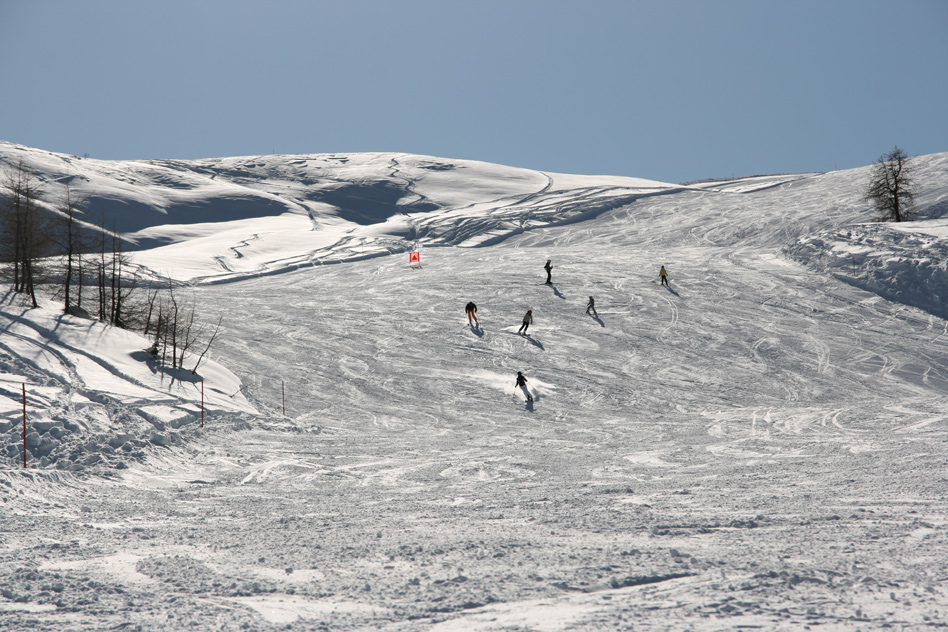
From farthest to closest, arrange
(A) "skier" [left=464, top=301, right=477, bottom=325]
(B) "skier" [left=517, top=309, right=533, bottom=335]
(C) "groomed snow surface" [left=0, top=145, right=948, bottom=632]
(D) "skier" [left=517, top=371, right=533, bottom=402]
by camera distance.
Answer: (A) "skier" [left=464, top=301, right=477, bottom=325], (B) "skier" [left=517, top=309, right=533, bottom=335], (D) "skier" [left=517, top=371, right=533, bottom=402], (C) "groomed snow surface" [left=0, top=145, right=948, bottom=632]

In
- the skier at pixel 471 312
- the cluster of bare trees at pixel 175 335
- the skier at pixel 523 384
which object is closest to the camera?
the cluster of bare trees at pixel 175 335

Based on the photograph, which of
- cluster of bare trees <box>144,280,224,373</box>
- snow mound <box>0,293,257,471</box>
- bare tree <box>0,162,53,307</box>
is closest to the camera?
snow mound <box>0,293,257,471</box>

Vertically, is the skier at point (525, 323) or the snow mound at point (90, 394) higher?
the skier at point (525, 323)

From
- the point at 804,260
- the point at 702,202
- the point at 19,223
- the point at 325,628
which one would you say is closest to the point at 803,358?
the point at 804,260

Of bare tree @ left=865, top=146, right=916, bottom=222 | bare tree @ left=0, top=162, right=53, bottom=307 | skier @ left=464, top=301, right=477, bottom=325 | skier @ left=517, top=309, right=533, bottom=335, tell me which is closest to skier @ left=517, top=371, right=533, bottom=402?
skier @ left=517, top=309, right=533, bottom=335

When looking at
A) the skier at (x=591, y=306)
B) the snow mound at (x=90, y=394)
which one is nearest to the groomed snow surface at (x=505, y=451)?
the snow mound at (x=90, y=394)

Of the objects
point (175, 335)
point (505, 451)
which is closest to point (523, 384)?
point (505, 451)

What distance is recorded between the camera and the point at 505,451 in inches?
550

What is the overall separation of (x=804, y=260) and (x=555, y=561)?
39314mm

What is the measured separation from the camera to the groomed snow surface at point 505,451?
5.56m

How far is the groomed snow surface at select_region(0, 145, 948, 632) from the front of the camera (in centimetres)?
556

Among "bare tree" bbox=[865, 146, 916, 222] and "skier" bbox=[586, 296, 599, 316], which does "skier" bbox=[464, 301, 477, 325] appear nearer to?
"skier" bbox=[586, 296, 599, 316]

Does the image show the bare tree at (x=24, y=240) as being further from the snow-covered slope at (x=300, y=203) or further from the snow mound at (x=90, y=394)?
the snow-covered slope at (x=300, y=203)

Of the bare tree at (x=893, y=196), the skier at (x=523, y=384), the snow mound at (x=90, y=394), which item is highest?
the bare tree at (x=893, y=196)
